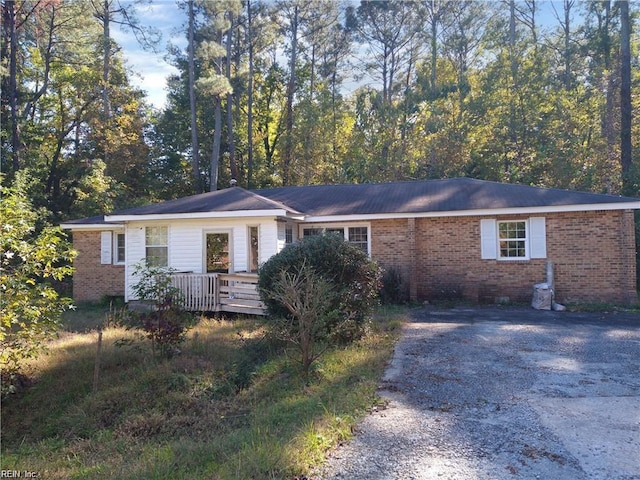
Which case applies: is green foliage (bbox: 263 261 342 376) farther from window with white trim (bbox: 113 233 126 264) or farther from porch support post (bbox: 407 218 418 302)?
window with white trim (bbox: 113 233 126 264)

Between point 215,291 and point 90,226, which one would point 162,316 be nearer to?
point 215,291

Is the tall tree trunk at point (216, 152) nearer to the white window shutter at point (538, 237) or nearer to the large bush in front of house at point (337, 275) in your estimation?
the white window shutter at point (538, 237)

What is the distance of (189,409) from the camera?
19.2 feet

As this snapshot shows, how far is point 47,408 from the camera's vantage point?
6781 millimetres

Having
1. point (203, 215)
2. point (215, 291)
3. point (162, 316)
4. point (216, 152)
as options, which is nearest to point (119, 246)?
point (203, 215)

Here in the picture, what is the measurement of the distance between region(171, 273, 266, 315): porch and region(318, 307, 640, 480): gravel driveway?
486cm

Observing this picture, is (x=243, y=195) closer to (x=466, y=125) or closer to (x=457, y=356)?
(x=457, y=356)

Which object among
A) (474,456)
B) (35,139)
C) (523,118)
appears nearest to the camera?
(474,456)

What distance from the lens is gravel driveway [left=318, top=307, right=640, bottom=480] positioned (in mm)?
3666

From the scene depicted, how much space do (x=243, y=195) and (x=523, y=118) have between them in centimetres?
1851

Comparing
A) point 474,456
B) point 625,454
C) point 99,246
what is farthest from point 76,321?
point 625,454

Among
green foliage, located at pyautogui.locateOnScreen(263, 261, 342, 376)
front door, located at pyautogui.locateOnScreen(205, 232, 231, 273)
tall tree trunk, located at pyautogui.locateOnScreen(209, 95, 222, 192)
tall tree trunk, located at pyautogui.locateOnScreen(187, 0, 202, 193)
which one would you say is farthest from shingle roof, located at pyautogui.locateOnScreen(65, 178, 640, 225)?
tall tree trunk, located at pyautogui.locateOnScreen(187, 0, 202, 193)

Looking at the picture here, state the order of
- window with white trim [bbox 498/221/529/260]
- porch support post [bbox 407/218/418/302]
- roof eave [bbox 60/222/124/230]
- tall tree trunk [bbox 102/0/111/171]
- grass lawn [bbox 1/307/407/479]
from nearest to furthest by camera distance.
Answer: grass lawn [bbox 1/307/407/479]
window with white trim [bbox 498/221/529/260]
porch support post [bbox 407/218/418/302]
roof eave [bbox 60/222/124/230]
tall tree trunk [bbox 102/0/111/171]

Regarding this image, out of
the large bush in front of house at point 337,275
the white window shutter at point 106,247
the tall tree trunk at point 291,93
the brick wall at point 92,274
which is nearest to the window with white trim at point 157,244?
the brick wall at point 92,274
